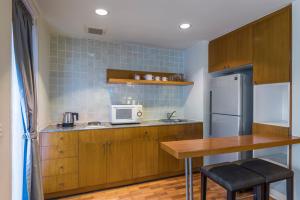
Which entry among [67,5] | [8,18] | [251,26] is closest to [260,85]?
[251,26]

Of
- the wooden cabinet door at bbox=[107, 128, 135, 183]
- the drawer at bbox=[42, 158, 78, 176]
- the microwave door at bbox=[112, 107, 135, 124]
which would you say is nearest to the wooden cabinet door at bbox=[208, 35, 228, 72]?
the microwave door at bbox=[112, 107, 135, 124]

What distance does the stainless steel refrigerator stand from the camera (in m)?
2.61

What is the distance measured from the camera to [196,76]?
346 centimetres

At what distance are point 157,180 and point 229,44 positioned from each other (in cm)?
248

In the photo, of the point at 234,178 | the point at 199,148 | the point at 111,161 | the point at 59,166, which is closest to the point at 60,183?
the point at 59,166

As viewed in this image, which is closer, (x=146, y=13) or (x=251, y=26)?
(x=146, y=13)

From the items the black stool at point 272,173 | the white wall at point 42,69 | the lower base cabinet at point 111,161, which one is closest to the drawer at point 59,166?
the lower base cabinet at point 111,161

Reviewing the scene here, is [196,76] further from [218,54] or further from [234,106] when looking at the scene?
[234,106]

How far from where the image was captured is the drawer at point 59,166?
2.37m

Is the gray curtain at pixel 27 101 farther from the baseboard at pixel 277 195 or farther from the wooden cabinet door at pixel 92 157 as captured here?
the baseboard at pixel 277 195

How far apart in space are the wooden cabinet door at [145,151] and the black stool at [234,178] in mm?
1269

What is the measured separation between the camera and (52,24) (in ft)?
8.41

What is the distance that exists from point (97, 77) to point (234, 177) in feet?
8.48

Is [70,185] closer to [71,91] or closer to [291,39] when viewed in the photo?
[71,91]
